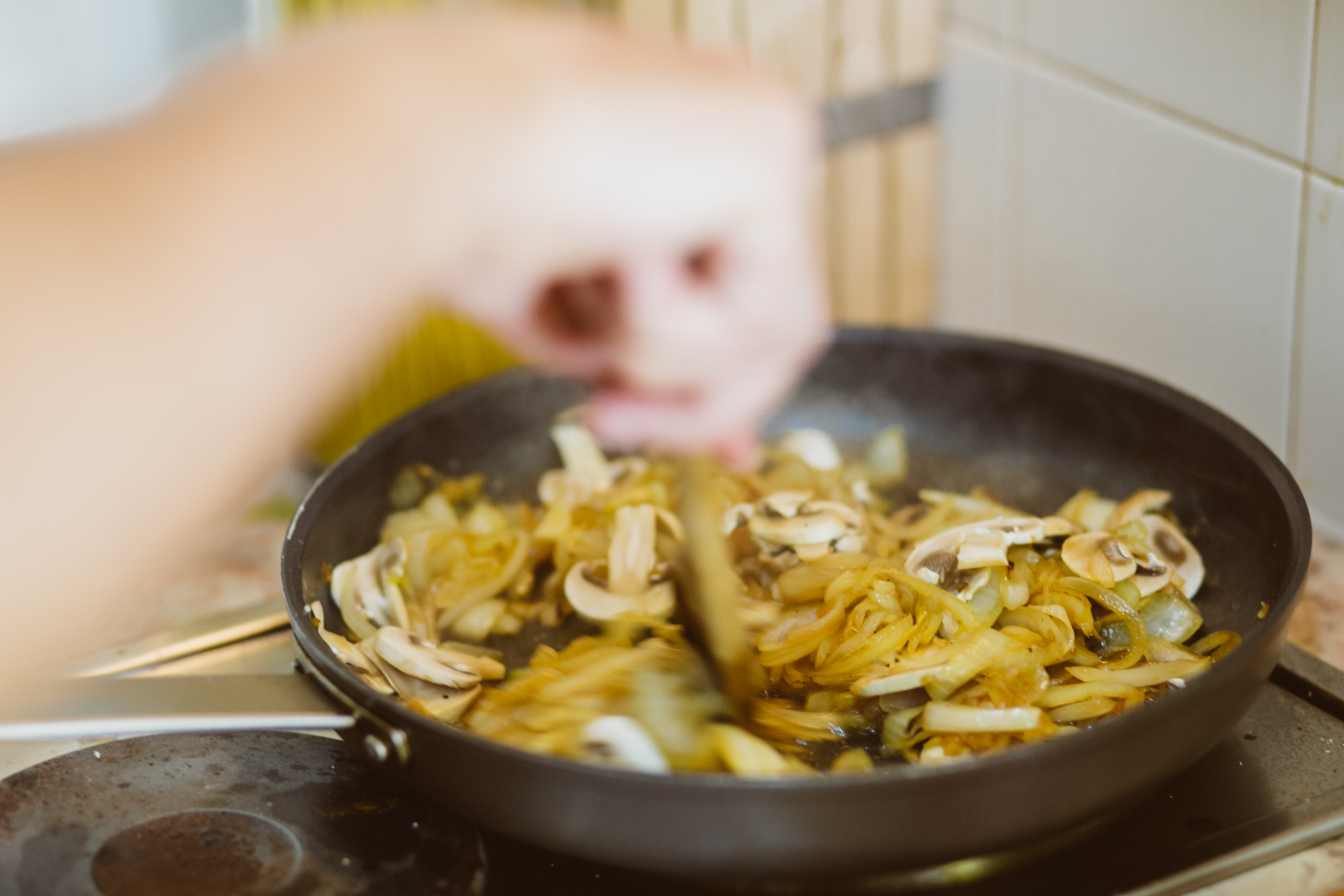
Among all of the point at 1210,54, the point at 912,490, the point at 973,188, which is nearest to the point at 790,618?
the point at 912,490

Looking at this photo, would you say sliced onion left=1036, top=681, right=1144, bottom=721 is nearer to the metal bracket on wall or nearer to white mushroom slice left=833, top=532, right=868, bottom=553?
white mushroom slice left=833, top=532, right=868, bottom=553

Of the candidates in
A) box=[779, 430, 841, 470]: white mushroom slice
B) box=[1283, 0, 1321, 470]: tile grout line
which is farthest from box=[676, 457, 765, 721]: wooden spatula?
box=[1283, 0, 1321, 470]: tile grout line

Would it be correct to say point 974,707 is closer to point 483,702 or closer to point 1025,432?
point 483,702

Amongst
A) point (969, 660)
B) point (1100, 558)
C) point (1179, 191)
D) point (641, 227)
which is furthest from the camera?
point (1179, 191)

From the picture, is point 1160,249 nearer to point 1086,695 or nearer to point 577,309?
point 1086,695

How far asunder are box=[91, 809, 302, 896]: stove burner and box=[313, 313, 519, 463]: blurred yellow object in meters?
0.97

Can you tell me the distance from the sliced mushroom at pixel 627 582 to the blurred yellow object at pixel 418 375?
2.33 feet

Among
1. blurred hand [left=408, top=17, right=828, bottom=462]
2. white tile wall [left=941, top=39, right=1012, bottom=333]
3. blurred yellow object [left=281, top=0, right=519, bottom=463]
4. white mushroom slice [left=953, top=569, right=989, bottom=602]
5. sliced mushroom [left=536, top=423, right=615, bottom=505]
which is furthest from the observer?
blurred yellow object [left=281, top=0, right=519, bottom=463]

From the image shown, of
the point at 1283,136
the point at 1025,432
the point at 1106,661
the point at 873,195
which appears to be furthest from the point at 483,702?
the point at 873,195

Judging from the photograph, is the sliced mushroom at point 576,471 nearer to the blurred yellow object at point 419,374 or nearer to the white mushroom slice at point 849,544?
the white mushroom slice at point 849,544

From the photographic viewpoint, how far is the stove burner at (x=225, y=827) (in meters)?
0.82

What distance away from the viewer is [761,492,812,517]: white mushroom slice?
3.72ft

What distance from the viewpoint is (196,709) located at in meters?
0.81

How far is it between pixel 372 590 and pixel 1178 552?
662 millimetres
